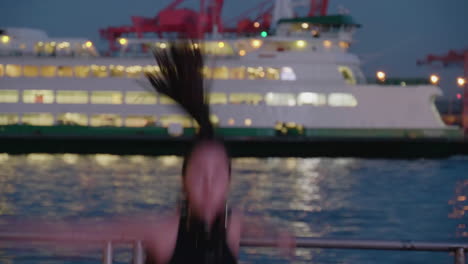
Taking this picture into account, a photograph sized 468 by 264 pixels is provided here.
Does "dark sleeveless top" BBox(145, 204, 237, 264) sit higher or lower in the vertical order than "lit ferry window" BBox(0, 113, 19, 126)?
lower

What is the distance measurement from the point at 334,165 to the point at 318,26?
24.7ft

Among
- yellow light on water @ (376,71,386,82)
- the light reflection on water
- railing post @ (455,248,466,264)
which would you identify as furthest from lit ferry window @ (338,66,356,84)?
railing post @ (455,248,466,264)

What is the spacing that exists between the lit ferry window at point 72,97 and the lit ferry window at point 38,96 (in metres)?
0.31

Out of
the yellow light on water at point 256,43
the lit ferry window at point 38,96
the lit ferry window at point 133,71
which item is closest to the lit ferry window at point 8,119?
the lit ferry window at point 38,96

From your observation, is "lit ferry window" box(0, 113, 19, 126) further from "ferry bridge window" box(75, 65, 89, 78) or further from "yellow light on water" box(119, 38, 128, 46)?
"yellow light on water" box(119, 38, 128, 46)

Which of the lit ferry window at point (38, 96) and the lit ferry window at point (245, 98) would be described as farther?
the lit ferry window at point (38, 96)

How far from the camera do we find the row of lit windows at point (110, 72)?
34.8 m

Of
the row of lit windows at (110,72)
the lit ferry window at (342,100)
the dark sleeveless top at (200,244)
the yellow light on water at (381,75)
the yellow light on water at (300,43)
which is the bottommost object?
the dark sleeveless top at (200,244)

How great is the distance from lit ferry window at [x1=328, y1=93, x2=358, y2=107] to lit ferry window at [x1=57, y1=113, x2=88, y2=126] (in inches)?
375

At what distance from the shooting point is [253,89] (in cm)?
3425

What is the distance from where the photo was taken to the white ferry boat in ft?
111

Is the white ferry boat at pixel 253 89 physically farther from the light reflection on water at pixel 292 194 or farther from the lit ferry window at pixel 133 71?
the light reflection on water at pixel 292 194

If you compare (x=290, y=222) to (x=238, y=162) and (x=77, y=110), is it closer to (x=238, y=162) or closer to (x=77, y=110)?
(x=238, y=162)

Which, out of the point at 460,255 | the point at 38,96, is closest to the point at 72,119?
the point at 38,96
